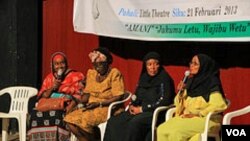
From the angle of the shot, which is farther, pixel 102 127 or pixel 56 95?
pixel 56 95

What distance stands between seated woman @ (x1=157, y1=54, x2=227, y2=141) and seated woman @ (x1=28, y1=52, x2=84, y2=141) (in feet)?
4.56

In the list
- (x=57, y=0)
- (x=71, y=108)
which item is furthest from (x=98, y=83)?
(x=57, y=0)

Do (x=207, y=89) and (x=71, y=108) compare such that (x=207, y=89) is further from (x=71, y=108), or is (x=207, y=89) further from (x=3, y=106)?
(x=3, y=106)

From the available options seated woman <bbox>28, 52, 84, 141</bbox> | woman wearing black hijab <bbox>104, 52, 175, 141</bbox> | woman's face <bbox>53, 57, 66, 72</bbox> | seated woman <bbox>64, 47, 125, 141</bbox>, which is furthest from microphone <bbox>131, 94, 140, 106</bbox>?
woman's face <bbox>53, 57, 66, 72</bbox>

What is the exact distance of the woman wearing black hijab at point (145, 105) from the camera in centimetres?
679

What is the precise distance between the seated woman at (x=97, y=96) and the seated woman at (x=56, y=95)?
0.52ft

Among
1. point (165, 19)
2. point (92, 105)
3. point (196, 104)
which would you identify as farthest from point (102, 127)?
point (165, 19)

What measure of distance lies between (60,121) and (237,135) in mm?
2785

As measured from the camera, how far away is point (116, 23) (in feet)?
26.2

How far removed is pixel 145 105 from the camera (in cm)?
707

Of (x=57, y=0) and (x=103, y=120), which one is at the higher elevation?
(x=57, y=0)

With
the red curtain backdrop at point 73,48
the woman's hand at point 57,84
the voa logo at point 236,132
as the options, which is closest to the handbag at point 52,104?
the woman's hand at point 57,84

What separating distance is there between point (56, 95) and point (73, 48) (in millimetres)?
1601

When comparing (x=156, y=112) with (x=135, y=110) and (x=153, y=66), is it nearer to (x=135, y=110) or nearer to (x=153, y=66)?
(x=135, y=110)
